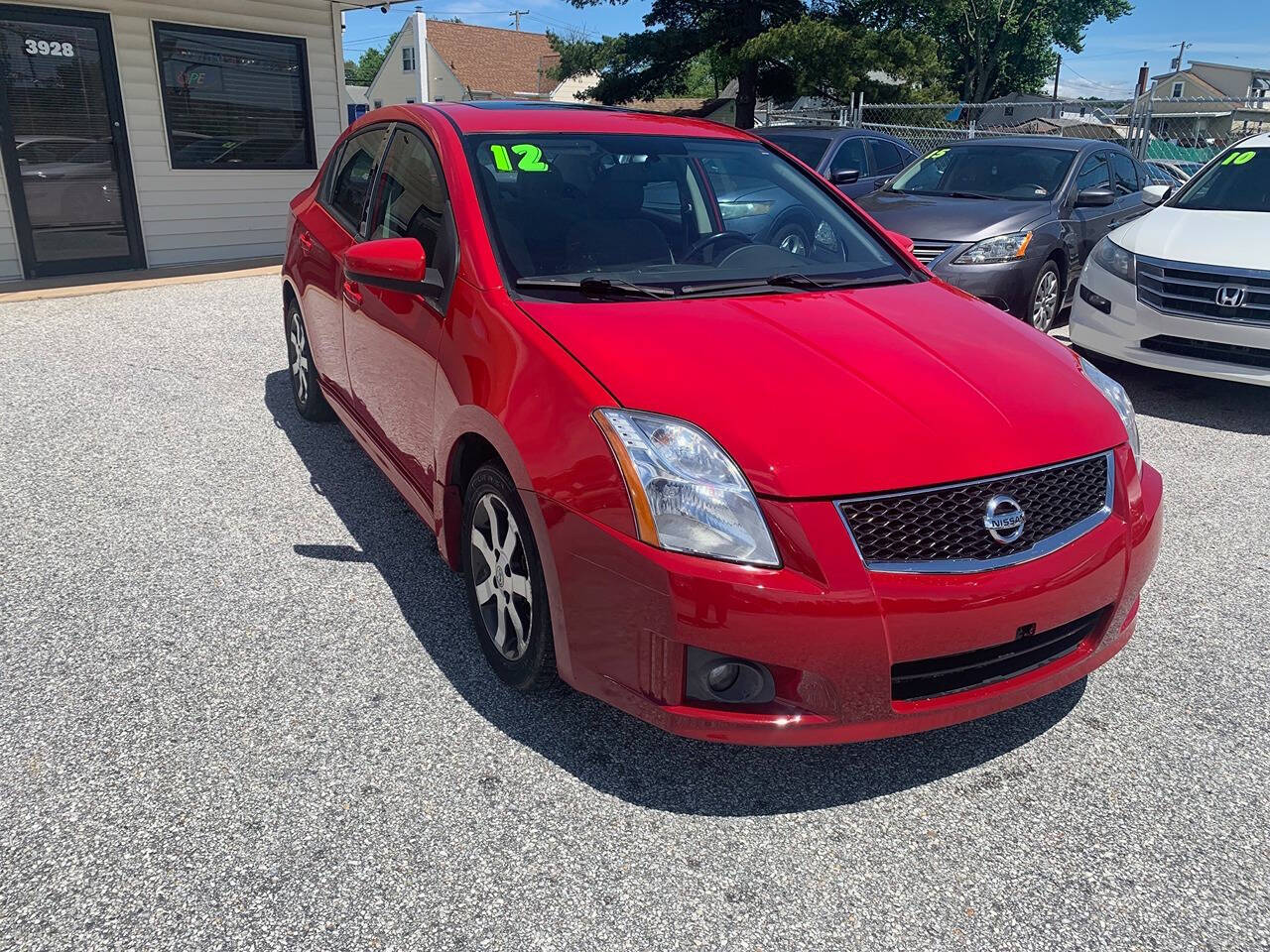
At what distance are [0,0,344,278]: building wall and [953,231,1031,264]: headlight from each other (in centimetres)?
780

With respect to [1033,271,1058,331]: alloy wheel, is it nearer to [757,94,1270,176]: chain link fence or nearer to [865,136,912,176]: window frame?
[865,136,912,176]: window frame

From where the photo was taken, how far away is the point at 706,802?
8.11ft

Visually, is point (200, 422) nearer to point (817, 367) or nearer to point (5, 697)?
point (5, 697)

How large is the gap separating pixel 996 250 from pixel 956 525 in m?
5.47

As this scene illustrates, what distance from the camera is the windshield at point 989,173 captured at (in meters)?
8.02

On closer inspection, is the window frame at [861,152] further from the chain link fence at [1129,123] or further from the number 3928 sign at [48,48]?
the number 3928 sign at [48,48]

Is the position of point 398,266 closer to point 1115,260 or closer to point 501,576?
point 501,576

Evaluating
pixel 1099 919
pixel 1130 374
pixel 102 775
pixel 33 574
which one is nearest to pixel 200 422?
pixel 33 574

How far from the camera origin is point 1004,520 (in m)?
2.29

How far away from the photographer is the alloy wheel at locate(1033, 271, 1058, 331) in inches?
291

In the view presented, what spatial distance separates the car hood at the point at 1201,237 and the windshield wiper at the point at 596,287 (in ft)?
14.3

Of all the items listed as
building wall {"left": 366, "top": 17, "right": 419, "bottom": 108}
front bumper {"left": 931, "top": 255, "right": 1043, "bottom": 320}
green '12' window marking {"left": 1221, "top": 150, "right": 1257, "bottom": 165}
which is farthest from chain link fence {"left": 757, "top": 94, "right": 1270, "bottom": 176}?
building wall {"left": 366, "top": 17, "right": 419, "bottom": 108}

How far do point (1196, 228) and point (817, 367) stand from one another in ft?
16.2

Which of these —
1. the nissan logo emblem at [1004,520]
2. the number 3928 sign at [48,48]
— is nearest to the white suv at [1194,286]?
the nissan logo emblem at [1004,520]
